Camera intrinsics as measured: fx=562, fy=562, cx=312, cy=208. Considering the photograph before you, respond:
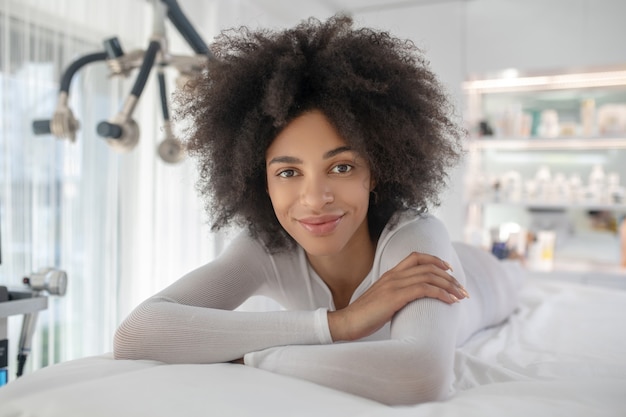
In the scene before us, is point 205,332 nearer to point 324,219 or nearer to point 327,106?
point 324,219

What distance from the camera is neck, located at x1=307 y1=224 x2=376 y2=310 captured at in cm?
131

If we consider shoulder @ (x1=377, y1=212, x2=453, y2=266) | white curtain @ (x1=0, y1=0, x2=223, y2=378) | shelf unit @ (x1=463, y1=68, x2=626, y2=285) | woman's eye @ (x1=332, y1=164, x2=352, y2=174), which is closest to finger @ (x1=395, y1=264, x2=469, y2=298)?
shoulder @ (x1=377, y1=212, x2=453, y2=266)

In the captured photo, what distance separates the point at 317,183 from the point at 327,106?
159 millimetres

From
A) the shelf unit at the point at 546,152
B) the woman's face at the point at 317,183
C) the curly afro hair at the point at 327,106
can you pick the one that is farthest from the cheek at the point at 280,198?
the shelf unit at the point at 546,152

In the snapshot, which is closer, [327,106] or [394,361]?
[394,361]

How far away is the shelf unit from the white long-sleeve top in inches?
107

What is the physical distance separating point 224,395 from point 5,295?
0.62 meters

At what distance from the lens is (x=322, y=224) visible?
111cm

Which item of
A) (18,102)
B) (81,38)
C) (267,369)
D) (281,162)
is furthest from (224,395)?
(81,38)

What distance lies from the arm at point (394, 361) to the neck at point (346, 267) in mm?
→ 346

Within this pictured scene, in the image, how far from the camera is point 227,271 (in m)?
1.25

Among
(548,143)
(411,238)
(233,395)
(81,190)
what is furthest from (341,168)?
(548,143)

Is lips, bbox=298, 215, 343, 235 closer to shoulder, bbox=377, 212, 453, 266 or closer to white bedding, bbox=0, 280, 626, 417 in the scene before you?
shoulder, bbox=377, 212, 453, 266

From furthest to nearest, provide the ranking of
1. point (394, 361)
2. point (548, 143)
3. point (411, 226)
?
point (548, 143), point (411, 226), point (394, 361)
